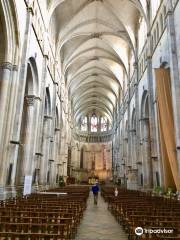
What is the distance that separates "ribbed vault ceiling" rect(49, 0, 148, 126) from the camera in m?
26.5

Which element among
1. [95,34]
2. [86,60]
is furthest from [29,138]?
[86,60]

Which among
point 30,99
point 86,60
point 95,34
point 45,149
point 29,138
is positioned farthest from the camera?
point 86,60

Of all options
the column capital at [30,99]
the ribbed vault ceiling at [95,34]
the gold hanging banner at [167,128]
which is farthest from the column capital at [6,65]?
the ribbed vault ceiling at [95,34]

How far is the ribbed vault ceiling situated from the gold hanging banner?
10082 millimetres

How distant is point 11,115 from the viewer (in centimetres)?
1380

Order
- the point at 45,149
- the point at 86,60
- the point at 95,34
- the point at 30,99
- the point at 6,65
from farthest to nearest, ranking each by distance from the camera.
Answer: the point at 86,60
the point at 95,34
the point at 45,149
the point at 30,99
the point at 6,65

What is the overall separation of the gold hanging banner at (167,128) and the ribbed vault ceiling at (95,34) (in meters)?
10.1

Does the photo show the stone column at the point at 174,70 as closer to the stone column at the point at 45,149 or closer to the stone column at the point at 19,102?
the stone column at the point at 19,102

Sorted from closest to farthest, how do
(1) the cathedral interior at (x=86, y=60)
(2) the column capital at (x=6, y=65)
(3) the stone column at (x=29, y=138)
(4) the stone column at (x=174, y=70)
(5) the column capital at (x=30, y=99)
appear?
(1) the cathedral interior at (x=86, y=60) < (2) the column capital at (x=6, y=65) < (4) the stone column at (x=174, y=70) < (3) the stone column at (x=29, y=138) < (5) the column capital at (x=30, y=99)

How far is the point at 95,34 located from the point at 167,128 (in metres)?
20.6

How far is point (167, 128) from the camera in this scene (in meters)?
15.6

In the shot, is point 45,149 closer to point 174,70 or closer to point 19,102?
point 19,102

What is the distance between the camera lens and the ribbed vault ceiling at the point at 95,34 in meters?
26.5

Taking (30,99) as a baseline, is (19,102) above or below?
below
